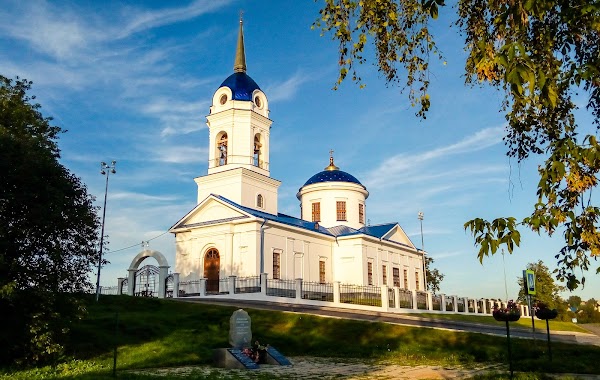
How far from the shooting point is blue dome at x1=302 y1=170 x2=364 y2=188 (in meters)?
45.2

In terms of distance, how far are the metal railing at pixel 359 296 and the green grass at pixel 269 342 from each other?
10109 mm

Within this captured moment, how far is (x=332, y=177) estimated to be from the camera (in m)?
45.5

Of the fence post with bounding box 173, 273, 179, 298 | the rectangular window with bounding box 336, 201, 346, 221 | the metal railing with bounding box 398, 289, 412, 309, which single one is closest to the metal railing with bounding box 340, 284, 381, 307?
the metal railing with bounding box 398, 289, 412, 309

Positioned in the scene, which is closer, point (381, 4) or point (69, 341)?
point (381, 4)

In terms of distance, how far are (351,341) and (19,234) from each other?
449 inches

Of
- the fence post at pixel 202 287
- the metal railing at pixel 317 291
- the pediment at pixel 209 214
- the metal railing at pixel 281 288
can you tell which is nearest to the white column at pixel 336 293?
the metal railing at pixel 317 291

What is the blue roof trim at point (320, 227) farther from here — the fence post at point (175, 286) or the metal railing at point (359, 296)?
the metal railing at point (359, 296)

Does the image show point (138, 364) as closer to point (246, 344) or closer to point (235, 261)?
point (246, 344)

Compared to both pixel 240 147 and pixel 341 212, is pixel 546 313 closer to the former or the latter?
pixel 240 147

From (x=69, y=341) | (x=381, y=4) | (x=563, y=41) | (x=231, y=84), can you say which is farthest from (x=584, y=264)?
(x=231, y=84)

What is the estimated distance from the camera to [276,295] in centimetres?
3195

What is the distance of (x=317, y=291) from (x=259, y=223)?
5852 mm

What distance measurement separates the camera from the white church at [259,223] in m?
34.7

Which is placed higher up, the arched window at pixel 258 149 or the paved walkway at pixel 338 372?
the arched window at pixel 258 149
